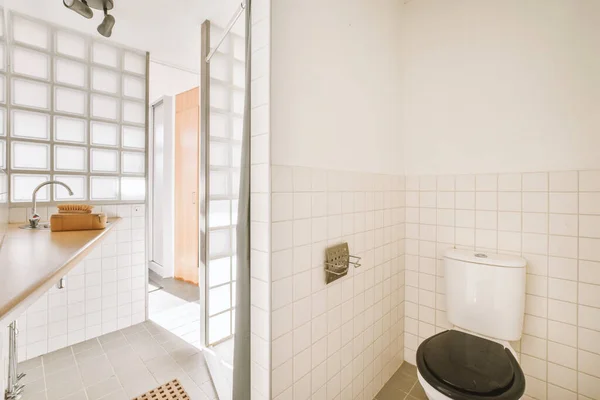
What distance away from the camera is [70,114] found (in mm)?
1984

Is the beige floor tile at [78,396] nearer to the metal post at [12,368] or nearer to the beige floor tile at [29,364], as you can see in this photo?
the metal post at [12,368]

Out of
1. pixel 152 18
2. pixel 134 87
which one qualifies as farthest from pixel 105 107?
pixel 152 18

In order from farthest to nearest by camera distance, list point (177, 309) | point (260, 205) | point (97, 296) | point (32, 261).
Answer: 1. point (177, 309)
2. point (97, 296)
3. point (260, 205)
4. point (32, 261)

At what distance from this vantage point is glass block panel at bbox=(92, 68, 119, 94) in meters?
2.10

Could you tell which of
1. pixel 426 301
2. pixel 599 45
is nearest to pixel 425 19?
pixel 599 45

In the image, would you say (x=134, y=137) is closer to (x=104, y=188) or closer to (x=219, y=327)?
(x=104, y=188)

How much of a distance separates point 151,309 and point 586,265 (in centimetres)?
328

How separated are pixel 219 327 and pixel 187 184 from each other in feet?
7.22

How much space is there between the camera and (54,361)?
1794 millimetres

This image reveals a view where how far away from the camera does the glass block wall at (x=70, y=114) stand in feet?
5.71

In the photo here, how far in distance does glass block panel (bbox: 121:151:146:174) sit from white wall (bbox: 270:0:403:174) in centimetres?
191

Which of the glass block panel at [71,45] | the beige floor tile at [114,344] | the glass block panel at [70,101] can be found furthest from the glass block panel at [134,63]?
the beige floor tile at [114,344]

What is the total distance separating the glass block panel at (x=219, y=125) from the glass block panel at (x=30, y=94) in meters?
1.22

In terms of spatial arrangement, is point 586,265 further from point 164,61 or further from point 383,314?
point 164,61
